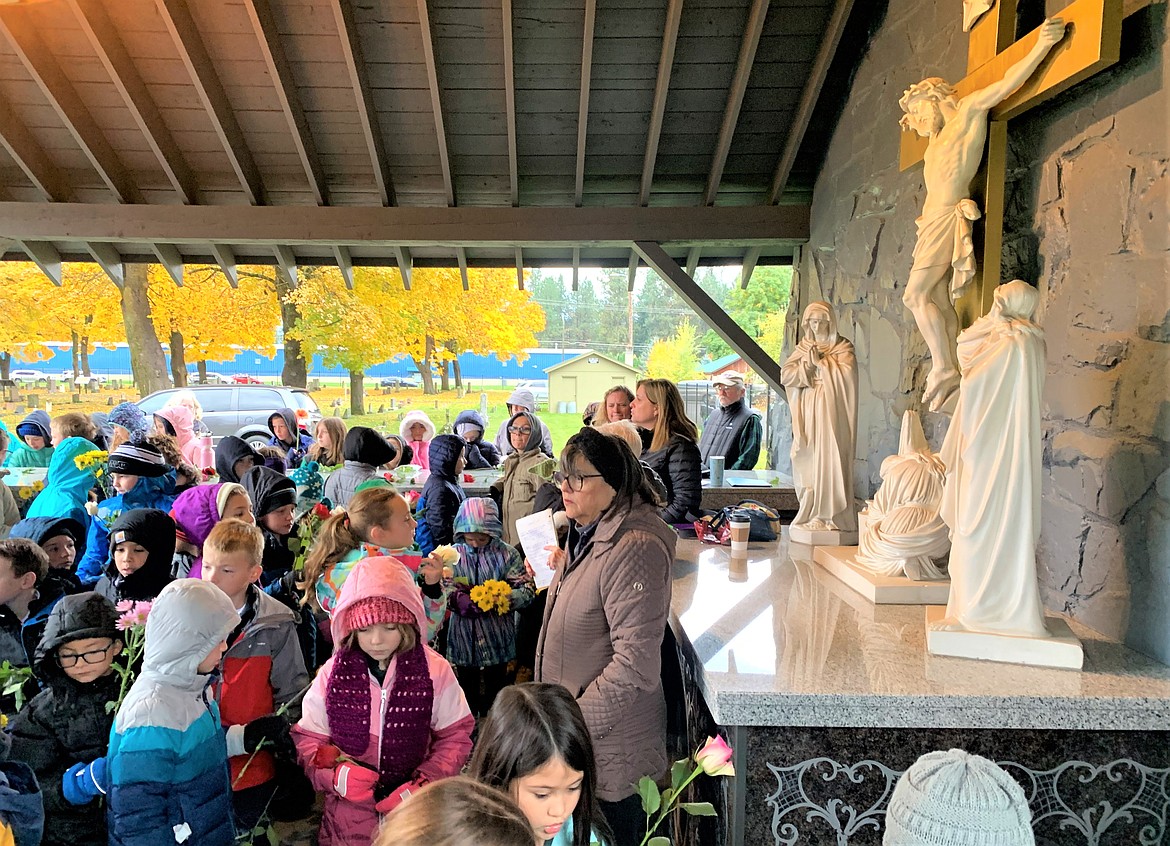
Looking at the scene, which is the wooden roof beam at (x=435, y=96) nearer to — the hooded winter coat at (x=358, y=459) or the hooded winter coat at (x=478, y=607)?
the hooded winter coat at (x=358, y=459)

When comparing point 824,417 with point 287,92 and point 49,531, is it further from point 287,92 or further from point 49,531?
point 287,92

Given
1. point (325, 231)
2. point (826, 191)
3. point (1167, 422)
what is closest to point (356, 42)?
point (325, 231)

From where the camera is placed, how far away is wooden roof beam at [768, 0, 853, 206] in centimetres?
545

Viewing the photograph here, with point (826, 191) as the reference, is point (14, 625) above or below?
below

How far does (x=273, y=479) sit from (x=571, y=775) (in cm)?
290

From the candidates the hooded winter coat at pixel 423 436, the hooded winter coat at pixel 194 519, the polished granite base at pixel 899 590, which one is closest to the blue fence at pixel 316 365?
the hooded winter coat at pixel 423 436

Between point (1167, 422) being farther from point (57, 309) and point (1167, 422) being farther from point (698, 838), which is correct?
point (57, 309)

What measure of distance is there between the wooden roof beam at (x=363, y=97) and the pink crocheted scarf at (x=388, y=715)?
15.1 feet

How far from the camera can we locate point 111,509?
13.5 ft

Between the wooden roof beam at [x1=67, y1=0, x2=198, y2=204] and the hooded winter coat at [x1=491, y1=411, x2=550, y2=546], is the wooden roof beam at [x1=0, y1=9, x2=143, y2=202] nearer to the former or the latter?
the wooden roof beam at [x1=67, y1=0, x2=198, y2=204]

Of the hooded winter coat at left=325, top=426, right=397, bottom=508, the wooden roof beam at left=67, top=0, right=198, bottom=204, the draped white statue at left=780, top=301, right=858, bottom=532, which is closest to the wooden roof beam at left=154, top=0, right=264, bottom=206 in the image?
the wooden roof beam at left=67, top=0, right=198, bottom=204

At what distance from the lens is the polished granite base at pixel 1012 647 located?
234 cm

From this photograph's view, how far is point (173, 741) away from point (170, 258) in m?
6.61

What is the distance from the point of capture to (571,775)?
1789 millimetres
